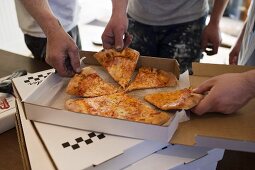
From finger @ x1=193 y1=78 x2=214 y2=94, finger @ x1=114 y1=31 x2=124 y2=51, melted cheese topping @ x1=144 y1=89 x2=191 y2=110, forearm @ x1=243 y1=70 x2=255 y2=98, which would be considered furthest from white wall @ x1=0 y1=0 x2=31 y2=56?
forearm @ x1=243 y1=70 x2=255 y2=98

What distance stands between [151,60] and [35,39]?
2.05 feet

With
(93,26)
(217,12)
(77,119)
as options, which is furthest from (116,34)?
(93,26)

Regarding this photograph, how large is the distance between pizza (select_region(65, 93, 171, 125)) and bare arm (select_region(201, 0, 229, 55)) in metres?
0.59

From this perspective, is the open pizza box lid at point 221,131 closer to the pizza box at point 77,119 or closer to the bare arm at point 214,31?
the pizza box at point 77,119

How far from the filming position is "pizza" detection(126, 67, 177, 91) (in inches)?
35.6

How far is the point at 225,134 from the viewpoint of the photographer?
2.13ft

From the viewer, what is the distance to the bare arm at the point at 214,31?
125 cm

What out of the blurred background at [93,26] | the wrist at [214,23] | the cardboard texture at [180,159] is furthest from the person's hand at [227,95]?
the blurred background at [93,26]

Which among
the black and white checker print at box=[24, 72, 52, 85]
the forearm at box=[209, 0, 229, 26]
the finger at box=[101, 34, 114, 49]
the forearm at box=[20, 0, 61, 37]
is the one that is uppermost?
the forearm at box=[20, 0, 61, 37]

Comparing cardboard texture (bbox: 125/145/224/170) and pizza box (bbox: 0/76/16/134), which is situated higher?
pizza box (bbox: 0/76/16/134)

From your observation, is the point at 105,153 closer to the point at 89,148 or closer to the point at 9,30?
the point at 89,148

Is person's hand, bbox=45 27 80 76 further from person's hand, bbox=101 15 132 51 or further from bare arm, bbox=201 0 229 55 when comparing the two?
bare arm, bbox=201 0 229 55

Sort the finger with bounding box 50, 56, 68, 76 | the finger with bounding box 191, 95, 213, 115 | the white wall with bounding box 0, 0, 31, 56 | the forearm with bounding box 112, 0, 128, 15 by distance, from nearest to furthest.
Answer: the finger with bounding box 191, 95, 213, 115, the finger with bounding box 50, 56, 68, 76, the forearm with bounding box 112, 0, 128, 15, the white wall with bounding box 0, 0, 31, 56

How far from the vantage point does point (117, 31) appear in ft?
3.30
